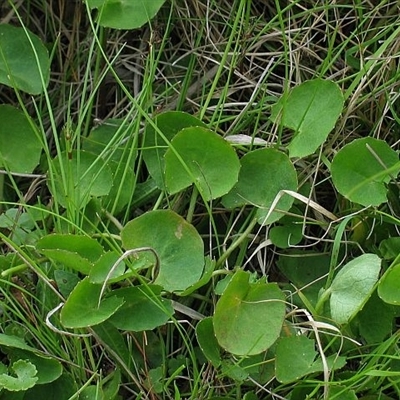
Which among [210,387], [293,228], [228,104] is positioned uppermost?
[228,104]

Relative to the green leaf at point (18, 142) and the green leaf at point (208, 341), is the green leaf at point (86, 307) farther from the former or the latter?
the green leaf at point (18, 142)

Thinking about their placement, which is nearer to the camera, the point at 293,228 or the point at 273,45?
the point at 293,228

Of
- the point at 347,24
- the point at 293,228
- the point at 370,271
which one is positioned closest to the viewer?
the point at 370,271

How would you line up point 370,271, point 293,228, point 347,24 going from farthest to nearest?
→ point 347,24 < point 293,228 < point 370,271

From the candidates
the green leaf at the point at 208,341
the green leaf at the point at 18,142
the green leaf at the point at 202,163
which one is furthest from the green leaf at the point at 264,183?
the green leaf at the point at 18,142

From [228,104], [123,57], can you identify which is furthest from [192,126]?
[123,57]

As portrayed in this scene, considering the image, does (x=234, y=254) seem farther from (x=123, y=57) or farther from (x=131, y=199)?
(x=123, y=57)

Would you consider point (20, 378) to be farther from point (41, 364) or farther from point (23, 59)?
point (23, 59)
